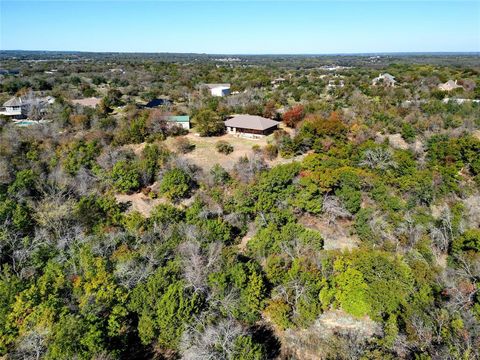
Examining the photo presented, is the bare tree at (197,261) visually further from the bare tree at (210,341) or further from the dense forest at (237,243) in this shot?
the bare tree at (210,341)

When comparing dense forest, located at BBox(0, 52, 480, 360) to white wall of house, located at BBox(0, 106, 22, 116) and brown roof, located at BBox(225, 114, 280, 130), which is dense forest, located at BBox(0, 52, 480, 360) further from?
white wall of house, located at BBox(0, 106, 22, 116)

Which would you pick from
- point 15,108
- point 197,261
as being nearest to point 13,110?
point 15,108

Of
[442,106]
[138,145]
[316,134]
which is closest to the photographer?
[316,134]

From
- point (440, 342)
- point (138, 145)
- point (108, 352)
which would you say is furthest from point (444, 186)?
point (138, 145)

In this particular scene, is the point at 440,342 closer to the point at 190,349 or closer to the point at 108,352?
the point at 190,349

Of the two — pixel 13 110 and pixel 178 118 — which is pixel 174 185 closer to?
pixel 178 118

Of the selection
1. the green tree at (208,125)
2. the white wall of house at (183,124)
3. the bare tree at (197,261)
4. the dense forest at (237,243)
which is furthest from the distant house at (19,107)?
the bare tree at (197,261)

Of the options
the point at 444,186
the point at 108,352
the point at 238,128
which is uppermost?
the point at 238,128
